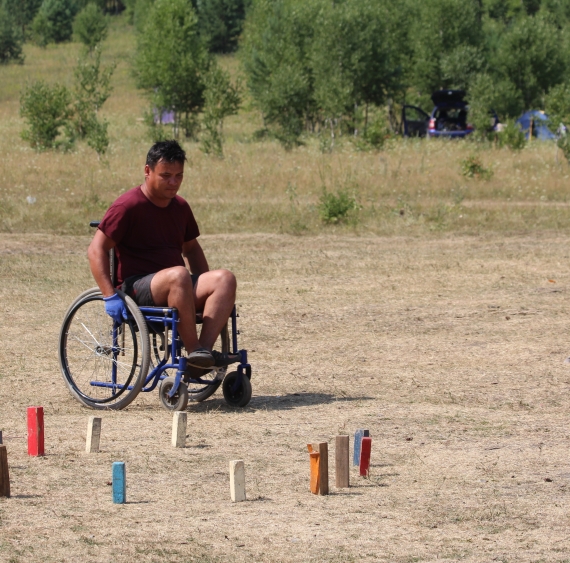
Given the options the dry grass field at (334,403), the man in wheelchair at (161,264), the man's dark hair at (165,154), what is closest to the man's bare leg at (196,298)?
the man in wheelchair at (161,264)

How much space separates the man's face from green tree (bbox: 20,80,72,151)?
75.7 ft

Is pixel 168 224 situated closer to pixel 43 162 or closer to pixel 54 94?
pixel 43 162

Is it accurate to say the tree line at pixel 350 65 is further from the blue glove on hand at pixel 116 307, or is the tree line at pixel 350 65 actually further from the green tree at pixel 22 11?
the green tree at pixel 22 11

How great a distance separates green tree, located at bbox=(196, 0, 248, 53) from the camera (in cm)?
7450

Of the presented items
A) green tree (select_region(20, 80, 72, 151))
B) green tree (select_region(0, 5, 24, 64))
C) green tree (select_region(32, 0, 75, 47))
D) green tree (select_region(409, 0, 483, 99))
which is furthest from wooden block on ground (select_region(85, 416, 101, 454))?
green tree (select_region(32, 0, 75, 47))

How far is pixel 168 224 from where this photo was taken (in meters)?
6.25

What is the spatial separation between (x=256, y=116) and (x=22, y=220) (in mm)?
32540

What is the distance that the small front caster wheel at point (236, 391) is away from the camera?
6.08 metres

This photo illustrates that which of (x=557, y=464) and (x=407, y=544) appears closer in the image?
(x=407, y=544)

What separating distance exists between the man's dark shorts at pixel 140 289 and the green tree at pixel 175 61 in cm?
3300

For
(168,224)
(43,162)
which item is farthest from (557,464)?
(43,162)

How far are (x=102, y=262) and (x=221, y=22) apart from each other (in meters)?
71.0

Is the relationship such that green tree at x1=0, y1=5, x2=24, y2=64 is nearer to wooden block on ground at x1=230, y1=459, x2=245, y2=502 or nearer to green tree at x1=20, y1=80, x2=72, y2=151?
green tree at x1=20, y1=80, x2=72, y2=151

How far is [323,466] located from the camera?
14.0 feet
